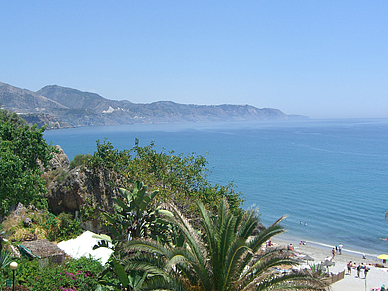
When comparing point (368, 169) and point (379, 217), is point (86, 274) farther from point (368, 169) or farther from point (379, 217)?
point (368, 169)

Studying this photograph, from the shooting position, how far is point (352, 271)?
2306 cm

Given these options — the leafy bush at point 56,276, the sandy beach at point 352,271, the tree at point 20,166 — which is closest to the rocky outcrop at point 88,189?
the tree at point 20,166

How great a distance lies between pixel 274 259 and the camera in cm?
623

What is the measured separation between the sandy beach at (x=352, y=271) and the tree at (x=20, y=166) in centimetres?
1303

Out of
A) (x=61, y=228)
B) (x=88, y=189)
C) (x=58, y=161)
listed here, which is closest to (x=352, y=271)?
(x=88, y=189)

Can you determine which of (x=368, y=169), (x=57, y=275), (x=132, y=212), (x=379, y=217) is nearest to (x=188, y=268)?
(x=132, y=212)

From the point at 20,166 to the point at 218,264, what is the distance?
10508 millimetres

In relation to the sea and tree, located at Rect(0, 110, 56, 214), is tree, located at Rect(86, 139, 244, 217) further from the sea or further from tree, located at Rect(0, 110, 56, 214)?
the sea

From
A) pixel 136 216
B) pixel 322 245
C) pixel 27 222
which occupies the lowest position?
pixel 322 245

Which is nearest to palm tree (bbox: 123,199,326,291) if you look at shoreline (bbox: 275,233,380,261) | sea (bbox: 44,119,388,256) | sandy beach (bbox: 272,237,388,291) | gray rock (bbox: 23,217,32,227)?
sea (bbox: 44,119,388,256)

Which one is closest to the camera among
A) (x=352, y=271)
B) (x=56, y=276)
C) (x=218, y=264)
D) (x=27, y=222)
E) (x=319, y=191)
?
(x=218, y=264)

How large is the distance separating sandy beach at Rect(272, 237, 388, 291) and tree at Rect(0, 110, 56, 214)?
1303cm

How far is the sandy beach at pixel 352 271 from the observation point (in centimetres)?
1947

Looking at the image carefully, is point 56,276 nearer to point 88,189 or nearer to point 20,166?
point 20,166
